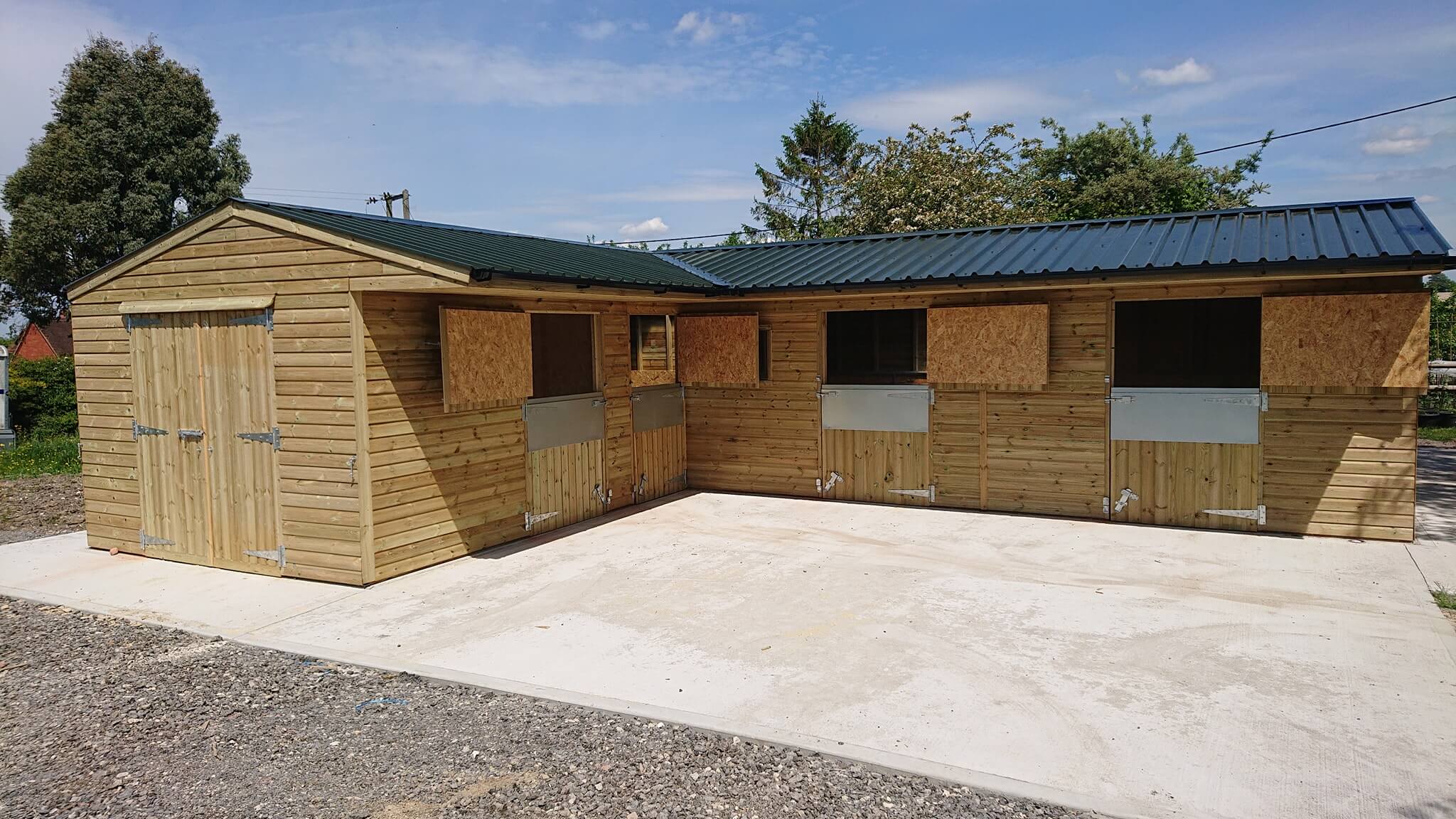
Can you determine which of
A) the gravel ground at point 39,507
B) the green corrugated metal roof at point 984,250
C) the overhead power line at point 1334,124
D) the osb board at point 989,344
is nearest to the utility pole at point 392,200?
the gravel ground at point 39,507

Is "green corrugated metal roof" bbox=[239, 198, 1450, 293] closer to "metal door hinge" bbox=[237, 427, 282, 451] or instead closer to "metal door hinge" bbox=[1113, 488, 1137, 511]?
Result: "metal door hinge" bbox=[237, 427, 282, 451]

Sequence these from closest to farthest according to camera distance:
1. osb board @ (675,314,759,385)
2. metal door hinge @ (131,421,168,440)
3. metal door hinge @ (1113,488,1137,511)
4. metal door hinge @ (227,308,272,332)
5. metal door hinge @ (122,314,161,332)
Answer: metal door hinge @ (227,308,272,332) → metal door hinge @ (122,314,161,332) → metal door hinge @ (131,421,168,440) → metal door hinge @ (1113,488,1137,511) → osb board @ (675,314,759,385)

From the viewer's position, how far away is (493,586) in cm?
611

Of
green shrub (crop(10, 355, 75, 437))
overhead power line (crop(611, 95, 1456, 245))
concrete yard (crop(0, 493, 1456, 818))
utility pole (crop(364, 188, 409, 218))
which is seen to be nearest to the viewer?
concrete yard (crop(0, 493, 1456, 818))

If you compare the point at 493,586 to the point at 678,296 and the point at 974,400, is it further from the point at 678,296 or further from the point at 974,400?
the point at 974,400

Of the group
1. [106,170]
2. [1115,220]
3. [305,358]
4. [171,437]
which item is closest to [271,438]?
[305,358]

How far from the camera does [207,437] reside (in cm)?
666

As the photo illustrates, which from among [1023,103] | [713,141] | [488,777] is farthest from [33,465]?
[1023,103]

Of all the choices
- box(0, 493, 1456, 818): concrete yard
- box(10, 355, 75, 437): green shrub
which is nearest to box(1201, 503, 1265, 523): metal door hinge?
box(0, 493, 1456, 818): concrete yard

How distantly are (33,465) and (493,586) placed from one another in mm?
10124

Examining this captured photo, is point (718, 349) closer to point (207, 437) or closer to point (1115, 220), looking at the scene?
point (1115, 220)

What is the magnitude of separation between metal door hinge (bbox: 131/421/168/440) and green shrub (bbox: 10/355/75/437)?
10373mm

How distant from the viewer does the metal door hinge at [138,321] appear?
268 inches

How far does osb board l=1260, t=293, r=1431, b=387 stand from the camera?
672cm
